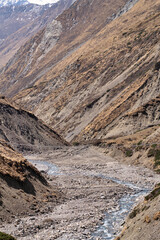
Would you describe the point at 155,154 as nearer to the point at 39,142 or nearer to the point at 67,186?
the point at 67,186

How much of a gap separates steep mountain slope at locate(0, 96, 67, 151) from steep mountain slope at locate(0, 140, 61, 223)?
45.5 m

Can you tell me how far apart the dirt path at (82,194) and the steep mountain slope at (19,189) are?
133 cm

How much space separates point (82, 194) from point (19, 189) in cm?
866

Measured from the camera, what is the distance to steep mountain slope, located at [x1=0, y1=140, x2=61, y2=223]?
31.8m

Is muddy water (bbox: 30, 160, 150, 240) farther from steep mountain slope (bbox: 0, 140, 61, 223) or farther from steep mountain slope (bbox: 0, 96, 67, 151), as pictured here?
steep mountain slope (bbox: 0, 96, 67, 151)

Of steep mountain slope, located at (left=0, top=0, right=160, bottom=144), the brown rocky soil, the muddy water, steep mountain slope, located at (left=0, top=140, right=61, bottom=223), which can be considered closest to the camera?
the brown rocky soil

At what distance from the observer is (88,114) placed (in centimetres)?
12619

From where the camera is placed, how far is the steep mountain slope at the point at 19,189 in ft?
104

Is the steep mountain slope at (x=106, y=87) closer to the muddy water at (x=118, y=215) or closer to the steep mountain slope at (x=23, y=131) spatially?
the steep mountain slope at (x=23, y=131)

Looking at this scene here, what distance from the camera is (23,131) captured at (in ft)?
307

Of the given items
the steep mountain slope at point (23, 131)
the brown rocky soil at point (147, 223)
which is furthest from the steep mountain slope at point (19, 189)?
the steep mountain slope at point (23, 131)

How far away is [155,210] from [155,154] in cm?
4111

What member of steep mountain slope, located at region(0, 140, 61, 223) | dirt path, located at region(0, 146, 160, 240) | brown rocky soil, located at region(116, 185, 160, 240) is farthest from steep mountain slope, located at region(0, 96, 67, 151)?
brown rocky soil, located at region(116, 185, 160, 240)

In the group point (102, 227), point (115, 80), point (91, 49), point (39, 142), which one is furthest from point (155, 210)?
point (91, 49)
